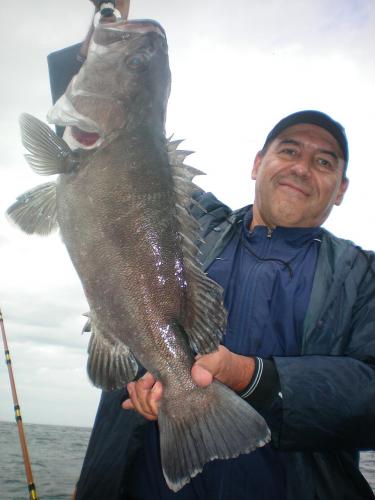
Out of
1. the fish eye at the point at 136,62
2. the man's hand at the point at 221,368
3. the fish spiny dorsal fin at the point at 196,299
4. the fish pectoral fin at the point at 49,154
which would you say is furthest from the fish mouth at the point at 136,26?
the man's hand at the point at 221,368

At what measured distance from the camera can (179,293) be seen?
2.18 metres

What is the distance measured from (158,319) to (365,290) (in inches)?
59.7

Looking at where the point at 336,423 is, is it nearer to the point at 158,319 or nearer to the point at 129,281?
the point at 158,319

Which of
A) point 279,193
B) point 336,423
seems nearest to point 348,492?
point 336,423

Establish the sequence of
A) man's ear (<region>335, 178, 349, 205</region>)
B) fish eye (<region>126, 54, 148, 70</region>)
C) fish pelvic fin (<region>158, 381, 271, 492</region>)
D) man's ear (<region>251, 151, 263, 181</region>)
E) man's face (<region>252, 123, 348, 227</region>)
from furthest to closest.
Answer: man's ear (<region>251, 151, 263, 181</region>) < man's ear (<region>335, 178, 349, 205</region>) < man's face (<region>252, 123, 348, 227</region>) < fish eye (<region>126, 54, 148, 70</region>) < fish pelvic fin (<region>158, 381, 271, 492</region>)

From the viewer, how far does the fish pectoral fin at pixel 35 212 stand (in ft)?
7.27

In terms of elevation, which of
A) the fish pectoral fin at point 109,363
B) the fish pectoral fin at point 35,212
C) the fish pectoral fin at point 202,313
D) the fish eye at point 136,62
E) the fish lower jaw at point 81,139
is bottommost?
the fish pectoral fin at point 109,363

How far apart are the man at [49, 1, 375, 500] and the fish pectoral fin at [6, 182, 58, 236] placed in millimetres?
1038

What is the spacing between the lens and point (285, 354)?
2.72 metres

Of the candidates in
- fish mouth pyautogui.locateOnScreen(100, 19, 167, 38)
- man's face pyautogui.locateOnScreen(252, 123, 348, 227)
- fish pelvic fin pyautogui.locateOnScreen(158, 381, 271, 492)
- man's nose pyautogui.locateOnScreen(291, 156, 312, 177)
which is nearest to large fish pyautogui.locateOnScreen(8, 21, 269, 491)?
fish pelvic fin pyautogui.locateOnScreen(158, 381, 271, 492)

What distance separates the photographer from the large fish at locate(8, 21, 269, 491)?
2057 mm

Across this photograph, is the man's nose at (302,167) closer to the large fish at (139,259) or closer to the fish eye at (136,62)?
the large fish at (139,259)

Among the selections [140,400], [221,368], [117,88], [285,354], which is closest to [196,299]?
[221,368]

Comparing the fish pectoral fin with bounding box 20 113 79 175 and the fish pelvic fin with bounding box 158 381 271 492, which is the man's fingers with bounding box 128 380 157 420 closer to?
the fish pelvic fin with bounding box 158 381 271 492
